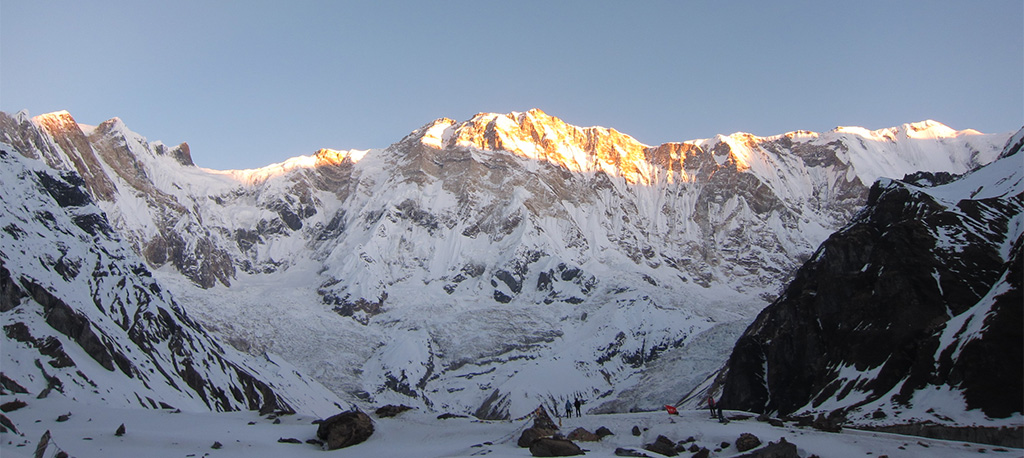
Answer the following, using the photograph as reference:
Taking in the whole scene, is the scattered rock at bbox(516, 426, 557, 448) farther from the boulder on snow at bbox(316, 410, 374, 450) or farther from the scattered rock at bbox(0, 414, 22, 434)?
the scattered rock at bbox(0, 414, 22, 434)

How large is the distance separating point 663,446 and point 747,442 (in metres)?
4.11

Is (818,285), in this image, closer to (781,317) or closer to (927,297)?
(781,317)

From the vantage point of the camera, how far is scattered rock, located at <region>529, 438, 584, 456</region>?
33.6 metres

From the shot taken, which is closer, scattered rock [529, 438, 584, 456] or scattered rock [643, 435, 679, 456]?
scattered rock [529, 438, 584, 456]

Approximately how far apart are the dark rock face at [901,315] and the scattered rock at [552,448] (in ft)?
108

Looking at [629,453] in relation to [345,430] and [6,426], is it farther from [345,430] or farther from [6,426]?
[6,426]

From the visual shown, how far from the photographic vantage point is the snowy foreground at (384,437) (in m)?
35.3

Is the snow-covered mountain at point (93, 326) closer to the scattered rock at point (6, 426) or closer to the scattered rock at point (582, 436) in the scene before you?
the scattered rock at point (6, 426)

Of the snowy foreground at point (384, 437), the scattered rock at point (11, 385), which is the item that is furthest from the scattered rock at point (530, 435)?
the scattered rock at point (11, 385)

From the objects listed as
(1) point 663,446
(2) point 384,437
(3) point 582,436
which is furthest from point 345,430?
(1) point 663,446

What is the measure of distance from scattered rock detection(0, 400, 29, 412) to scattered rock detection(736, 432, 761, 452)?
1625 inches

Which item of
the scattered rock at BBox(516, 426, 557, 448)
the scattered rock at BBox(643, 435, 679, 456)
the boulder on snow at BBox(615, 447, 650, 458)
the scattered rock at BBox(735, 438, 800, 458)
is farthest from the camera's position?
the scattered rock at BBox(516, 426, 557, 448)

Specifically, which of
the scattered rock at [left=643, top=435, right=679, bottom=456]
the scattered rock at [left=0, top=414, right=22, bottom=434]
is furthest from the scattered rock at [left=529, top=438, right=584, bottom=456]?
the scattered rock at [left=0, top=414, right=22, bottom=434]

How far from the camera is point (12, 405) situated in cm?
4375
